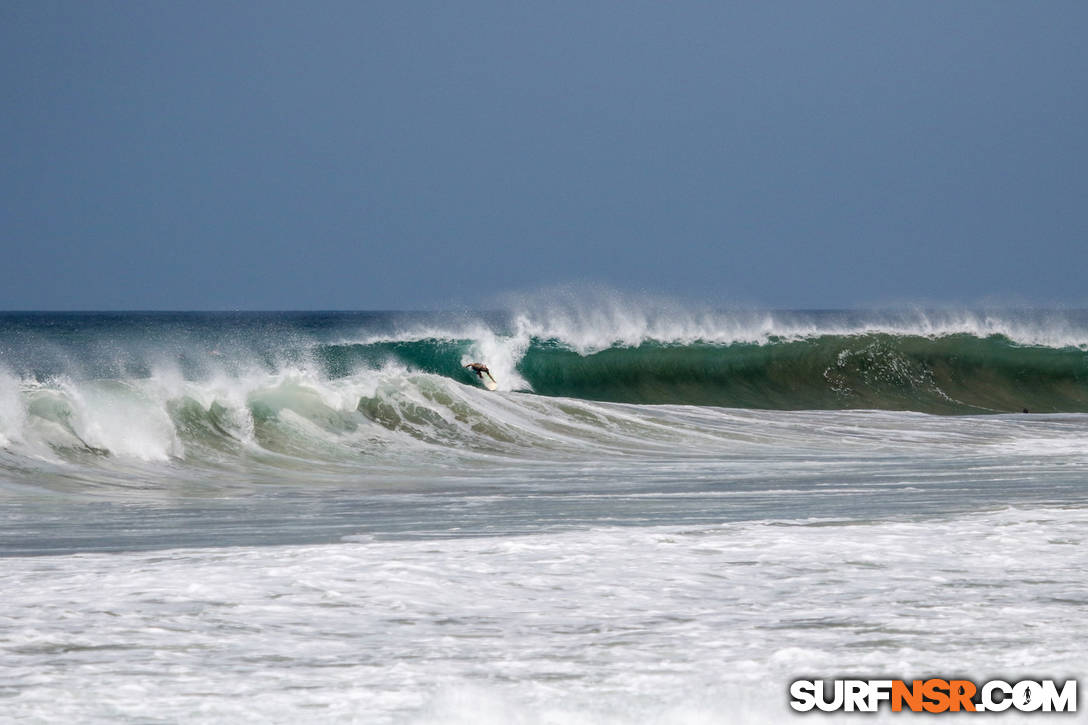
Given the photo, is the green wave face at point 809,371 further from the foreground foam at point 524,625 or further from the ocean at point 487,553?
the foreground foam at point 524,625

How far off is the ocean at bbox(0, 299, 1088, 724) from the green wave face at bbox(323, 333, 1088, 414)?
7.65 m

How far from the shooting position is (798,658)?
4.47 metres

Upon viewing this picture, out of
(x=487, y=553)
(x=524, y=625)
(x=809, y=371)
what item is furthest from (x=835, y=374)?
(x=524, y=625)

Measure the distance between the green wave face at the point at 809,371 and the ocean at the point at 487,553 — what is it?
7655 millimetres

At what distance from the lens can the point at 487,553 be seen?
6.54 m

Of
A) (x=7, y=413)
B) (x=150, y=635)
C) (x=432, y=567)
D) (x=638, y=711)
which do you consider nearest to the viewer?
(x=638, y=711)

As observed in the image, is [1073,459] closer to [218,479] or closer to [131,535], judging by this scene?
[218,479]

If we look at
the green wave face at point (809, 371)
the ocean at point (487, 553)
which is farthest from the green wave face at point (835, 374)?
the ocean at point (487, 553)

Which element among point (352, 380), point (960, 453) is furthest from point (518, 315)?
point (960, 453)

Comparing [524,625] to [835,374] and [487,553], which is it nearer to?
[487,553]

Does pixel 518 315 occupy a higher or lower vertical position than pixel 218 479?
higher

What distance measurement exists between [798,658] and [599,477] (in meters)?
6.52

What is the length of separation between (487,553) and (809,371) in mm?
21132

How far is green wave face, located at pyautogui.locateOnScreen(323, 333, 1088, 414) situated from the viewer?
82.4 feet
